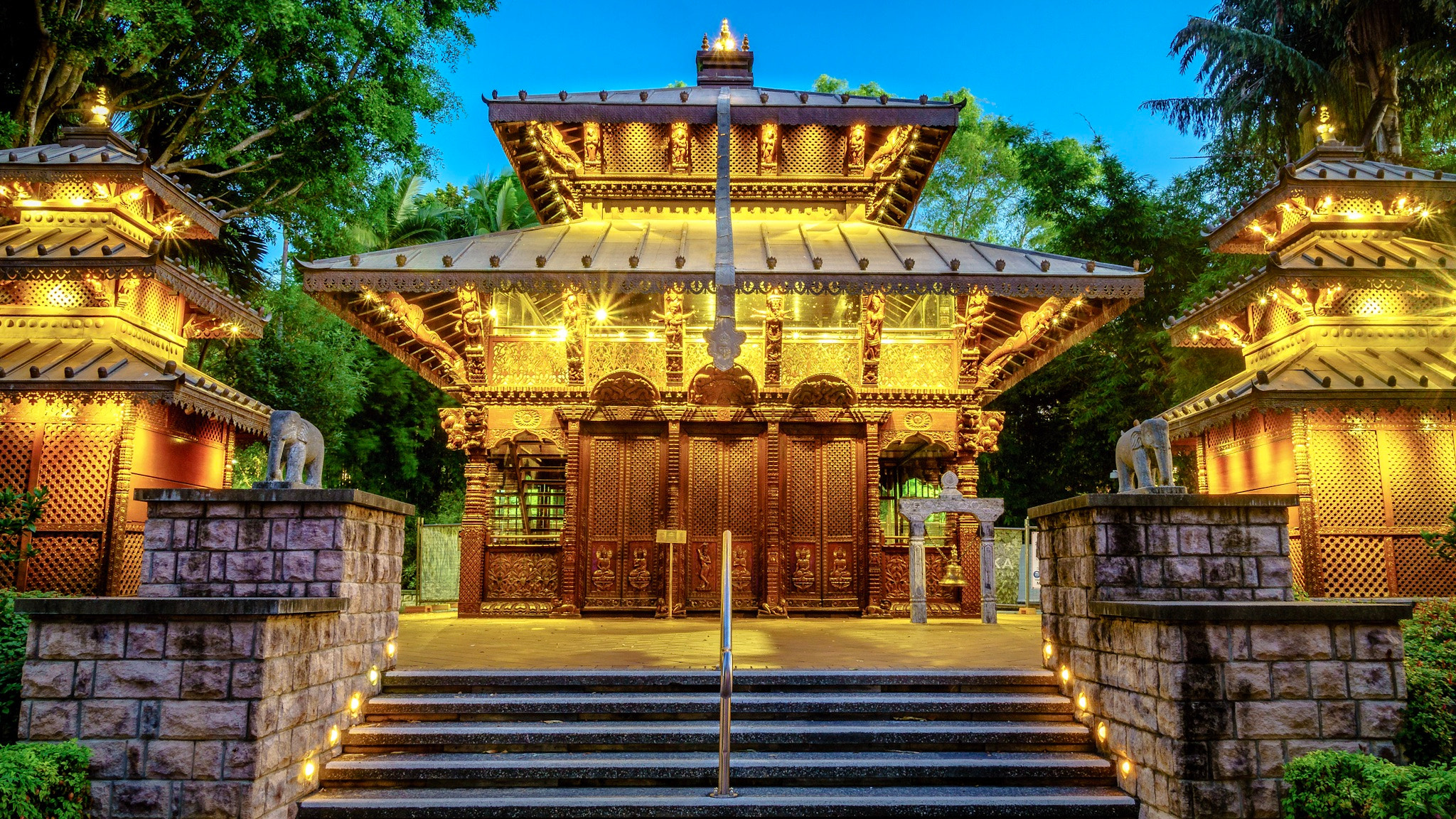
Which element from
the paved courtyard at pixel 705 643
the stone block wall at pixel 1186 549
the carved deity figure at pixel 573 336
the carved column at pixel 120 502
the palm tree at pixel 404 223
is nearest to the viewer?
the stone block wall at pixel 1186 549

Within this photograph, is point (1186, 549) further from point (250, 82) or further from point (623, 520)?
point (250, 82)

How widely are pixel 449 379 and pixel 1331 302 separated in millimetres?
13161

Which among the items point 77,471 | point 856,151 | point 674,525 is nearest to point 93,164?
point 77,471

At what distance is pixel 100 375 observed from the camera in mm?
10727

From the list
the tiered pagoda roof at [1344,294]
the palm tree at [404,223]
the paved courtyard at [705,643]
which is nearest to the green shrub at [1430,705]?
the paved courtyard at [705,643]

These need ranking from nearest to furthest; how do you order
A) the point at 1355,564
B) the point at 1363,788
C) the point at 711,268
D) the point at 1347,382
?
1. the point at 1363,788
2. the point at 711,268
3. the point at 1355,564
4. the point at 1347,382

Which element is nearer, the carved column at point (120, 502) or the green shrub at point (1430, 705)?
the green shrub at point (1430, 705)

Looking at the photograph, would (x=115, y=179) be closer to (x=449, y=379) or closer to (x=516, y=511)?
(x=449, y=379)

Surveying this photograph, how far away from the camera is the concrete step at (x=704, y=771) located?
6328 millimetres

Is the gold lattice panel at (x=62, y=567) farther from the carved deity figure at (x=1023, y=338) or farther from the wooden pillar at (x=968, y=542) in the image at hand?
the carved deity figure at (x=1023, y=338)

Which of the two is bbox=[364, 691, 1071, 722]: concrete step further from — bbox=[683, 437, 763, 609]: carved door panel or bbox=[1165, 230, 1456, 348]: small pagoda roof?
bbox=[1165, 230, 1456, 348]: small pagoda roof

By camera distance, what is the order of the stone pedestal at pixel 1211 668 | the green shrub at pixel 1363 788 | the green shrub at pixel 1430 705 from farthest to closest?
the green shrub at pixel 1430 705
the stone pedestal at pixel 1211 668
the green shrub at pixel 1363 788

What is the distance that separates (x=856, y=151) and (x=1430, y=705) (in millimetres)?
10653

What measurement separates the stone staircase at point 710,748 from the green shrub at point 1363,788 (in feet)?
3.19
